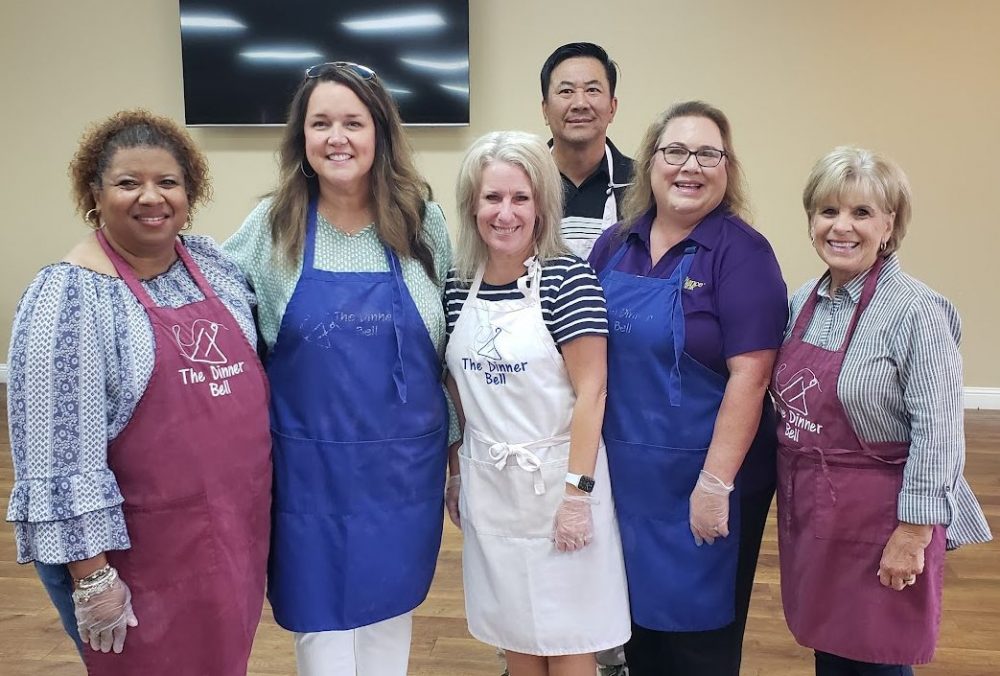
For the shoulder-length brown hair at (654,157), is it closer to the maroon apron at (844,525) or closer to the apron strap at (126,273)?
the maroon apron at (844,525)

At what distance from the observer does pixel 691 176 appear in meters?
1.54

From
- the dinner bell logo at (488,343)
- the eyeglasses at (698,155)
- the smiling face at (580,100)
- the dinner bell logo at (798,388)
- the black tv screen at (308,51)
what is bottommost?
the dinner bell logo at (798,388)

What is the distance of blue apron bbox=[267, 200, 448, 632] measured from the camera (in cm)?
152

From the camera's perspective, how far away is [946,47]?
4.28m

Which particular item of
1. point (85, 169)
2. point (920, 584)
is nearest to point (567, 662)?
point (920, 584)

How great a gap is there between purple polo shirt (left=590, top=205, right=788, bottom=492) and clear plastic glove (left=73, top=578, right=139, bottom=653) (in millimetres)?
1105

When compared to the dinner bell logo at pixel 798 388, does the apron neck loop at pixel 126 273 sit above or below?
above

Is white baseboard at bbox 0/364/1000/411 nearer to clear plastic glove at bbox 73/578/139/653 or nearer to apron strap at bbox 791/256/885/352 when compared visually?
apron strap at bbox 791/256/885/352

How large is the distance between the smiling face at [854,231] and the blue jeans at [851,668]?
76 centimetres

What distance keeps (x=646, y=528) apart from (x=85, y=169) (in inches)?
49.5

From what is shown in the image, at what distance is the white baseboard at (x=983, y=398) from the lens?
15.0ft

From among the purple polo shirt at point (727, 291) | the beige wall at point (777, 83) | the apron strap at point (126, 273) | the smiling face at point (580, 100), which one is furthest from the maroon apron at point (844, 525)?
the beige wall at point (777, 83)

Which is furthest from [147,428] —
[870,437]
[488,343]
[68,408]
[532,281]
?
[870,437]

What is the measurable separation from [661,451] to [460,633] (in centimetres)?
120
